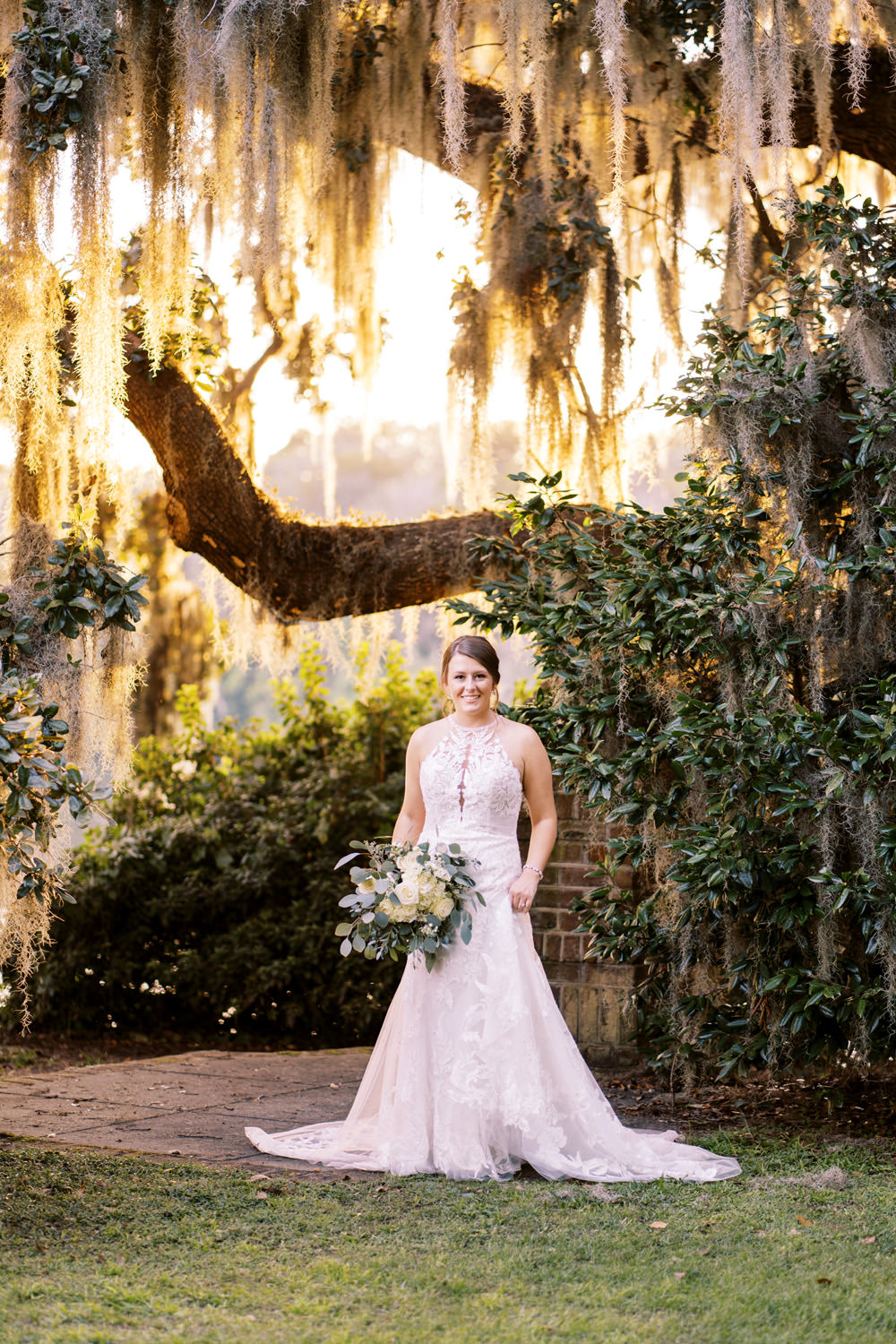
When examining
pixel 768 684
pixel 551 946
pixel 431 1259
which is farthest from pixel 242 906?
pixel 431 1259

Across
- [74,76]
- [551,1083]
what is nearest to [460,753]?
[551,1083]

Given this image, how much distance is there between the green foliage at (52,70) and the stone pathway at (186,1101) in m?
3.38

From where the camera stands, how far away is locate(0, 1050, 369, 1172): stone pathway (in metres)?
4.12

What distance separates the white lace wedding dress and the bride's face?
0.46ft

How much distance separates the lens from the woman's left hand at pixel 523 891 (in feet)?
13.0

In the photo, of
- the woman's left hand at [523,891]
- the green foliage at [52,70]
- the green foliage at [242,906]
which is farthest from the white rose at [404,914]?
the green foliage at [242,906]

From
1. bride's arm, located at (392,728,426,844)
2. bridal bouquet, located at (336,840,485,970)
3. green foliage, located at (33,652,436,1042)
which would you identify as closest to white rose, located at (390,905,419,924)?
bridal bouquet, located at (336,840,485,970)

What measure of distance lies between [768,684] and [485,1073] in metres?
1.59

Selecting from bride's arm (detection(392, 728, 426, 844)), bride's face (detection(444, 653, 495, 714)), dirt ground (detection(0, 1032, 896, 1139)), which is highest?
bride's face (detection(444, 653, 495, 714))

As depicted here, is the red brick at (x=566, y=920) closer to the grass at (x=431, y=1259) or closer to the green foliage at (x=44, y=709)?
the grass at (x=431, y=1259)

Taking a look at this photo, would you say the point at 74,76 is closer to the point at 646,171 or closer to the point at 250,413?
the point at 250,413

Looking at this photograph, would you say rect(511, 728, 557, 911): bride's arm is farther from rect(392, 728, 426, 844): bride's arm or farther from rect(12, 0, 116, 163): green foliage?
rect(12, 0, 116, 163): green foliage

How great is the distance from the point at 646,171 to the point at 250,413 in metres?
2.14

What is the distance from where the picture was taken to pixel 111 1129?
430 cm
